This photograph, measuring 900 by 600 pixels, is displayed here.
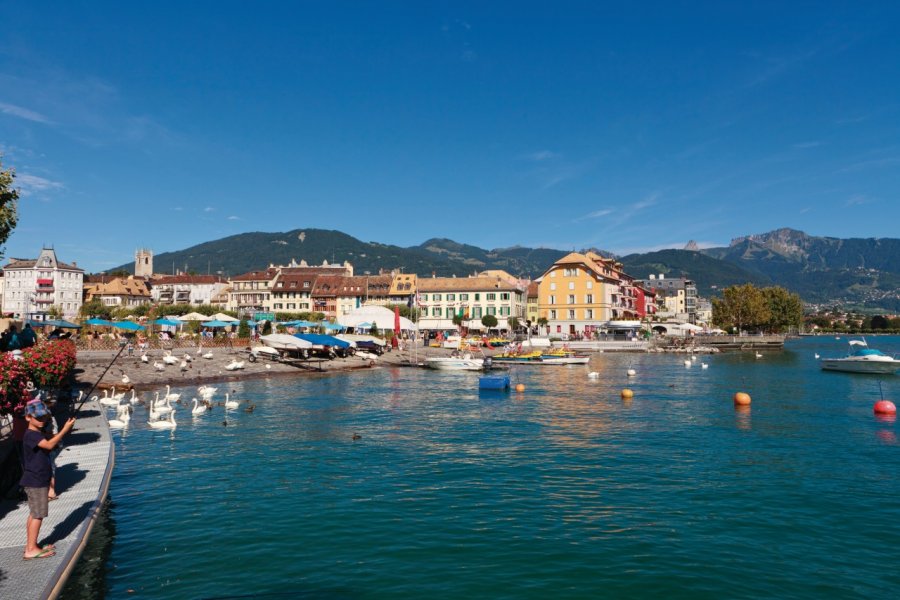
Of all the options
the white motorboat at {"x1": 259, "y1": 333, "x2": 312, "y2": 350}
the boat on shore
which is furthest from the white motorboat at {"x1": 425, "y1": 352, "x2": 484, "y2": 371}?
the white motorboat at {"x1": 259, "y1": 333, "x2": 312, "y2": 350}

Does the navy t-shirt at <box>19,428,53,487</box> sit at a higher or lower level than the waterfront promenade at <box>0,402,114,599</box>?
higher

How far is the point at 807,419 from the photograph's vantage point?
29.9 m

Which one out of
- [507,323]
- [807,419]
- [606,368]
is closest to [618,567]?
[807,419]

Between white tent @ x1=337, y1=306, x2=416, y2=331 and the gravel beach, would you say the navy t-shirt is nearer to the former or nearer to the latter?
the gravel beach

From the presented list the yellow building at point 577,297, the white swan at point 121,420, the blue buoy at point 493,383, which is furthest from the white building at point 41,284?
the blue buoy at point 493,383

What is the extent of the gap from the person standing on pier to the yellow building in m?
94.7

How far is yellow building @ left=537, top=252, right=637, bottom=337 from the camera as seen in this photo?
10188 centimetres

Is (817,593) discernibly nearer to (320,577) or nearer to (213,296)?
(320,577)

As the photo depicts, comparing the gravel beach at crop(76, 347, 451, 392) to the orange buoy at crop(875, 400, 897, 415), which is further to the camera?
the gravel beach at crop(76, 347, 451, 392)

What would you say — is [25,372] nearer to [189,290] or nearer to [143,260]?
[189,290]

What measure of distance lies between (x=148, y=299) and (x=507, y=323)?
88.4m

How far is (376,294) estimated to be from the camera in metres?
114

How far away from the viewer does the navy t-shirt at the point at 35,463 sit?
30.9 ft

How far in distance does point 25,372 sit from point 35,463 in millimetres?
4577
